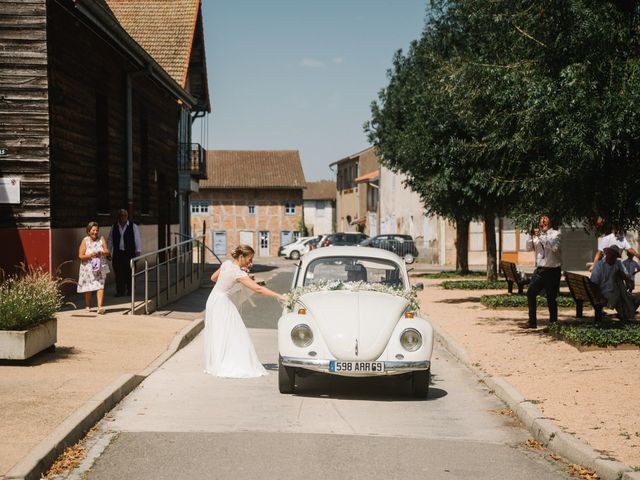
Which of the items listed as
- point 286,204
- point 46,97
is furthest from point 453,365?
point 286,204

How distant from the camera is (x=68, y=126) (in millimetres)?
17656

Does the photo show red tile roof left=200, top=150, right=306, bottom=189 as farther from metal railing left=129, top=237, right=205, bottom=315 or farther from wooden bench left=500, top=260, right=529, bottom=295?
wooden bench left=500, top=260, right=529, bottom=295

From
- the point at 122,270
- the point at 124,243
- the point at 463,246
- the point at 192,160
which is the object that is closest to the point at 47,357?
the point at 124,243

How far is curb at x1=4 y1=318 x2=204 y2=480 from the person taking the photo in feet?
19.0

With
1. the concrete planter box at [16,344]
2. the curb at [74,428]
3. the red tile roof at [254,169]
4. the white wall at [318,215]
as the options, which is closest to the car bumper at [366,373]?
the curb at [74,428]

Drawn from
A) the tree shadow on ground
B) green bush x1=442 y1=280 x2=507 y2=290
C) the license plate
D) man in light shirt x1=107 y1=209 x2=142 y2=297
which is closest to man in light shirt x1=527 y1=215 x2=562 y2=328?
the license plate

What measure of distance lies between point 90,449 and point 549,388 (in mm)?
5018

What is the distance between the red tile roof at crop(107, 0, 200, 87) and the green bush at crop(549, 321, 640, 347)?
817 inches

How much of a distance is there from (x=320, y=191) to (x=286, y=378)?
89426 millimetres

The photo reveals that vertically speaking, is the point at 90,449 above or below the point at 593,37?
below

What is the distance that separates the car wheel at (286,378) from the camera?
9.26 meters

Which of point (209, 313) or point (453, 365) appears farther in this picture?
point (453, 365)

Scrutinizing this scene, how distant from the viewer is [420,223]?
51.7 meters

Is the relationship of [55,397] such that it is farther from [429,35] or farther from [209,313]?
[429,35]
